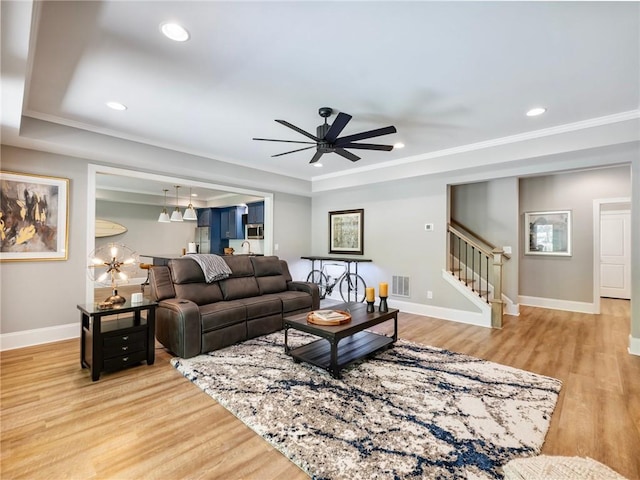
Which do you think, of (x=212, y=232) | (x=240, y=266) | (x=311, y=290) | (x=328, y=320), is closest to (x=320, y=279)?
(x=311, y=290)

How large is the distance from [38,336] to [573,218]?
345 inches

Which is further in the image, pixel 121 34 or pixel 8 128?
pixel 8 128

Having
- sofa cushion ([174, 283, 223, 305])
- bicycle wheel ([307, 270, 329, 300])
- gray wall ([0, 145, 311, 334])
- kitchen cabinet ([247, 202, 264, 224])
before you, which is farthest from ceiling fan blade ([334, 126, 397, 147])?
kitchen cabinet ([247, 202, 264, 224])

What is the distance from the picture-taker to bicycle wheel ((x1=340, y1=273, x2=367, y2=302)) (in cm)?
630

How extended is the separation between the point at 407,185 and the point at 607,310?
4497 millimetres

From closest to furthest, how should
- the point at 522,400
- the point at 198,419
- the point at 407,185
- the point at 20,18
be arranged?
1. the point at 20,18
2. the point at 198,419
3. the point at 522,400
4. the point at 407,185

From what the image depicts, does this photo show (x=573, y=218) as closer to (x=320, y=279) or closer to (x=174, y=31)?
(x=320, y=279)

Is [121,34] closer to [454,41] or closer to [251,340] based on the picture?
[454,41]

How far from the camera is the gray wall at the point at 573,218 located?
5410 millimetres

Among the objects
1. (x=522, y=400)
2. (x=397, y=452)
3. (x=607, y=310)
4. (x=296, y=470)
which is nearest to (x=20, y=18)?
(x=296, y=470)

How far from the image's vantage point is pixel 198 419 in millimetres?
2166

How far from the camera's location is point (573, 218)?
5668 mm

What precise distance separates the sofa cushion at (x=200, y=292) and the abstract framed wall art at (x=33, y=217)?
1.67m

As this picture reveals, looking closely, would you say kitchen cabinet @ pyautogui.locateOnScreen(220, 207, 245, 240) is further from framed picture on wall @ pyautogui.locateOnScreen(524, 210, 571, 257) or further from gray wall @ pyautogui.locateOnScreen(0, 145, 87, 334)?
framed picture on wall @ pyautogui.locateOnScreen(524, 210, 571, 257)
